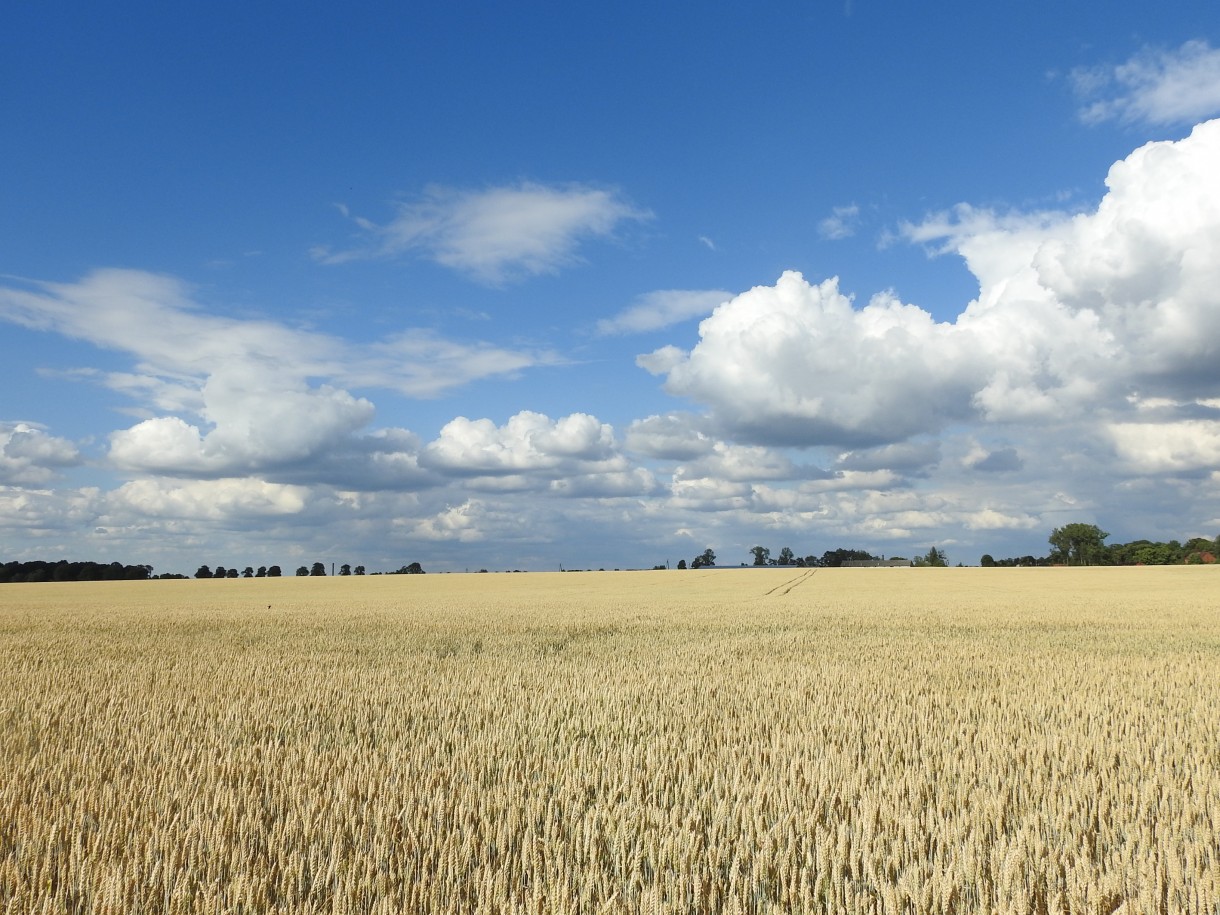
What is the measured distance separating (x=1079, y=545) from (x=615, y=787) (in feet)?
603

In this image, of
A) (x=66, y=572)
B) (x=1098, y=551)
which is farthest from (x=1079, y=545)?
(x=66, y=572)

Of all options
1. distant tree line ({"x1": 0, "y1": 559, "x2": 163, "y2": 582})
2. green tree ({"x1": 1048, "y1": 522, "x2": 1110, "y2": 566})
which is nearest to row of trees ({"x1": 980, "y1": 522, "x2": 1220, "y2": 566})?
green tree ({"x1": 1048, "y1": 522, "x2": 1110, "y2": 566})

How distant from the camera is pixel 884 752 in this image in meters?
7.63

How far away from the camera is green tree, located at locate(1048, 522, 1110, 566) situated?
163m

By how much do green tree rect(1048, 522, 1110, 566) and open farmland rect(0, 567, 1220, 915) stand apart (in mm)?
169188

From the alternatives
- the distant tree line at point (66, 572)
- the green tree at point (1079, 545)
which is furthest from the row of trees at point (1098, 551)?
the distant tree line at point (66, 572)

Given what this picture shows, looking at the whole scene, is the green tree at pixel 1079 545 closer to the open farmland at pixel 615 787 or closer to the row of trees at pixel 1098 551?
the row of trees at pixel 1098 551

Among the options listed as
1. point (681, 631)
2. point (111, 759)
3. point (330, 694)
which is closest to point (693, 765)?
point (111, 759)

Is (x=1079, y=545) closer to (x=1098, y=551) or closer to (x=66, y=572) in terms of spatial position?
(x=1098, y=551)

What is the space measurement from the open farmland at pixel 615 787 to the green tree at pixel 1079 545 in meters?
169

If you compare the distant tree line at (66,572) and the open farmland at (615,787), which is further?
the distant tree line at (66,572)

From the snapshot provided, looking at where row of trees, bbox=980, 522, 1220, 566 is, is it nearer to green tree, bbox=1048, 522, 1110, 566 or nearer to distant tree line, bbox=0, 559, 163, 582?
green tree, bbox=1048, 522, 1110, 566

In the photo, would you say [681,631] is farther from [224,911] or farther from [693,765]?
[224,911]

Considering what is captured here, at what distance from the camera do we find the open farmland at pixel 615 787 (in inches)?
179
